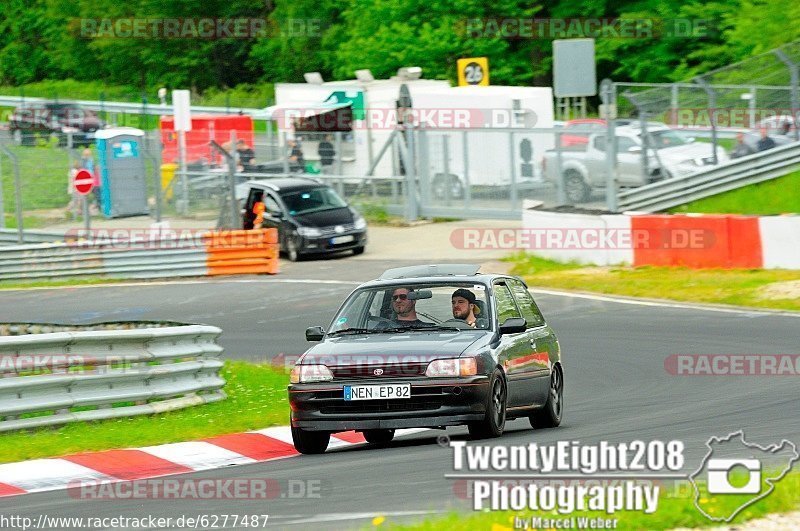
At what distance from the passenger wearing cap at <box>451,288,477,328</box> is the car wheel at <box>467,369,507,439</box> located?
0.75 meters

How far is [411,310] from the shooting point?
11.8 meters

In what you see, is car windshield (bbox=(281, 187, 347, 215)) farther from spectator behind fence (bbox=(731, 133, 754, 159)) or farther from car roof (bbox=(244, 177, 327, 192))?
spectator behind fence (bbox=(731, 133, 754, 159))

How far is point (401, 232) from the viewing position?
33344 millimetres

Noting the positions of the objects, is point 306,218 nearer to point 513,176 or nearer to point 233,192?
point 233,192

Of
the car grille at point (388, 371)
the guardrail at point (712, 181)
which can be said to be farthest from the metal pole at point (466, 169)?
the car grille at point (388, 371)

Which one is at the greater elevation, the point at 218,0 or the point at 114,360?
the point at 218,0

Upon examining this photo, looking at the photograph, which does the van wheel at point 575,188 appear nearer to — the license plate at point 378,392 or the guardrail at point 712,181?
the guardrail at point 712,181

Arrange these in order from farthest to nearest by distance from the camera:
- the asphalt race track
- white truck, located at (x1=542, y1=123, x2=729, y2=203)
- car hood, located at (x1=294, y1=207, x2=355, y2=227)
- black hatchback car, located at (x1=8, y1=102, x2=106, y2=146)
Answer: black hatchback car, located at (x1=8, y1=102, x2=106, y2=146)
car hood, located at (x1=294, y1=207, x2=355, y2=227)
white truck, located at (x1=542, y1=123, x2=729, y2=203)
the asphalt race track

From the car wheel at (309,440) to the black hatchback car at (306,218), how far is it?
19.3 metres

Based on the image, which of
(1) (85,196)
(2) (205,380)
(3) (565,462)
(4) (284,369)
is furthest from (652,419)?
(1) (85,196)

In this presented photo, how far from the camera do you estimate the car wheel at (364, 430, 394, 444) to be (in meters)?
12.0

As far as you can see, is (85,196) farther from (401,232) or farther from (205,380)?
(205,380)

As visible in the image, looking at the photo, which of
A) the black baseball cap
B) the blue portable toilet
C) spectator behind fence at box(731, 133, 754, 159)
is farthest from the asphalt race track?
the blue portable toilet

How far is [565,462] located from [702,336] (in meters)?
9.66
